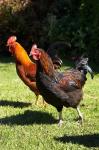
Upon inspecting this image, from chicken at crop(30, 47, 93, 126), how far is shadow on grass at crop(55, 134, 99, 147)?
769mm

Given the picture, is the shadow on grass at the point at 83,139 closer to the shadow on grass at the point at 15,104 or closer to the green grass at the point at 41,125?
the green grass at the point at 41,125

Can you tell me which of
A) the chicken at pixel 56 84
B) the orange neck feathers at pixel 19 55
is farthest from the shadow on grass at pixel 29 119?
the orange neck feathers at pixel 19 55

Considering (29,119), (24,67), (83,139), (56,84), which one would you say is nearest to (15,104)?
(24,67)

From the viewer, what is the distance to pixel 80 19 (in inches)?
640

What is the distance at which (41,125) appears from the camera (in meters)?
8.63

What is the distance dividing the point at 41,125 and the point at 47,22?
8.80 metres

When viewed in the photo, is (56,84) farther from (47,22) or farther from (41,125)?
(47,22)

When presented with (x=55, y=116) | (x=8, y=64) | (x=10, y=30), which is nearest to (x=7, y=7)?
(x=10, y=30)

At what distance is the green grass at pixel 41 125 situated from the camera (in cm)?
756

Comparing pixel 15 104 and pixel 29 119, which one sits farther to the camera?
pixel 15 104

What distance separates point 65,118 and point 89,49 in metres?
6.94

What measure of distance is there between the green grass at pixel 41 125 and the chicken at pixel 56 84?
15.3 inches

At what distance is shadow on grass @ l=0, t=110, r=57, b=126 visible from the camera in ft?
29.2

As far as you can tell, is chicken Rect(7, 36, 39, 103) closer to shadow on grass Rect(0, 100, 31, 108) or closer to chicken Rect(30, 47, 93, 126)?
shadow on grass Rect(0, 100, 31, 108)
